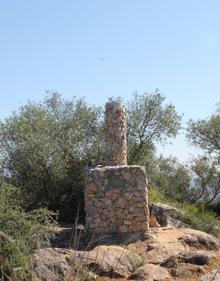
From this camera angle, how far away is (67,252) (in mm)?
10859

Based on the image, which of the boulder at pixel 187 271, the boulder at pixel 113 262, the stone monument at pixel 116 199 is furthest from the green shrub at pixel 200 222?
the boulder at pixel 187 271

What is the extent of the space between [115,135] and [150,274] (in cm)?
683

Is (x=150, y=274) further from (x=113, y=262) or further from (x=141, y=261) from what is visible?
(x=141, y=261)

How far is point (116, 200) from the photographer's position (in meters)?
15.9

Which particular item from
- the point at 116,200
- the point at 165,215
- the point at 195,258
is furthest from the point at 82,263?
the point at 165,215

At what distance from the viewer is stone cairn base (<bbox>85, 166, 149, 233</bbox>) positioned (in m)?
15.8

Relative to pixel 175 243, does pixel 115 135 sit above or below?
above

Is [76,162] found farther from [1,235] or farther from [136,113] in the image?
[1,235]

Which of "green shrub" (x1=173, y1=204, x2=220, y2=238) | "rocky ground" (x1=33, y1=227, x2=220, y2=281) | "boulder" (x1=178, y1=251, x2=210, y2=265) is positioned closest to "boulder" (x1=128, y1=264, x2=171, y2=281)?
"rocky ground" (x1=33, y1=227, x2=220, y2=281)

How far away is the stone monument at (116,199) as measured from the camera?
15.8 m

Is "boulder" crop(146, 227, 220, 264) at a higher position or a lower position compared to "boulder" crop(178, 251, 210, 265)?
higher

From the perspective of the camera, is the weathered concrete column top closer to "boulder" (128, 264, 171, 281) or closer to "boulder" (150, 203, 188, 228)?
"boulder" (150, 203, 188, 228)

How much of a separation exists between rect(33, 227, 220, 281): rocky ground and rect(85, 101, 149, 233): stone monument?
72 cm

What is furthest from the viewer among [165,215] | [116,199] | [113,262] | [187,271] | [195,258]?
[165,215]
